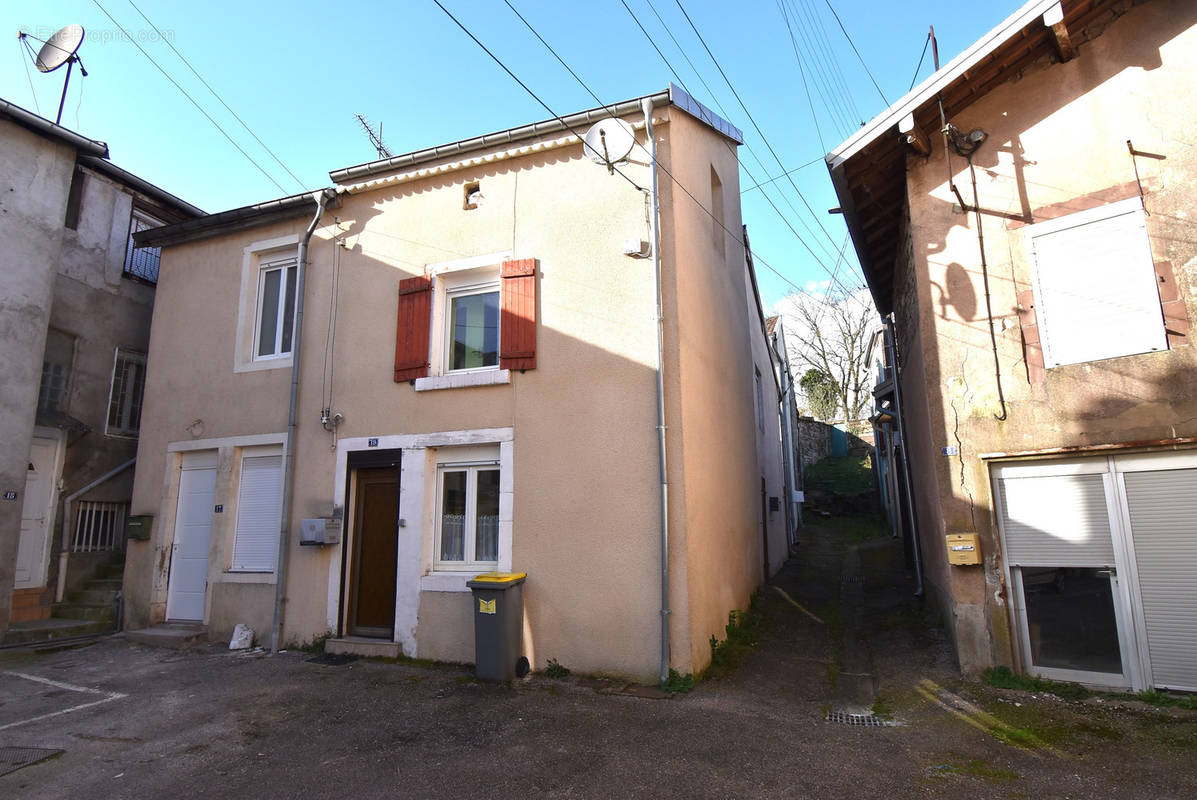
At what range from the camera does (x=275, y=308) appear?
893 centimetres

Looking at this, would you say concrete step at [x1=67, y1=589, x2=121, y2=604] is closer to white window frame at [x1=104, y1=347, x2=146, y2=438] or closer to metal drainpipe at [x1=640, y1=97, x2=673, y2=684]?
white window frame at [x1=104, y1=347, x2=146, y2=438]

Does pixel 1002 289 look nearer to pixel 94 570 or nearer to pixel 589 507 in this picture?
pixel 589 507

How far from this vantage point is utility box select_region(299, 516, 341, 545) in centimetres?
738

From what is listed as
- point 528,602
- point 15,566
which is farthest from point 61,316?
point 528,602

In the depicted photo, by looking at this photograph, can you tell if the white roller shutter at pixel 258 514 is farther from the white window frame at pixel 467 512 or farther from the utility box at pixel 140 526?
the white window frame at pixel 467 512

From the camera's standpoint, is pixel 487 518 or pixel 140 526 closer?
pixel 487 518

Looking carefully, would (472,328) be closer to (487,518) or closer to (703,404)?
(487,518)

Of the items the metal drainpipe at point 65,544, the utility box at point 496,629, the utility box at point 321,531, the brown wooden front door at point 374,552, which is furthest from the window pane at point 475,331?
the metal drainpipe at point 65,544

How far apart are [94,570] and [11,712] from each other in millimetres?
4477

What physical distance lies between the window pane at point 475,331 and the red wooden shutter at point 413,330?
0.33m

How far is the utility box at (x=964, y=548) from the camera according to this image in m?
5.71

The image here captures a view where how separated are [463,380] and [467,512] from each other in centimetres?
150

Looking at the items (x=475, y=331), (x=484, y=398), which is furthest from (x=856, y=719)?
(x=475, y=331)

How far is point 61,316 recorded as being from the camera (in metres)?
9.21
